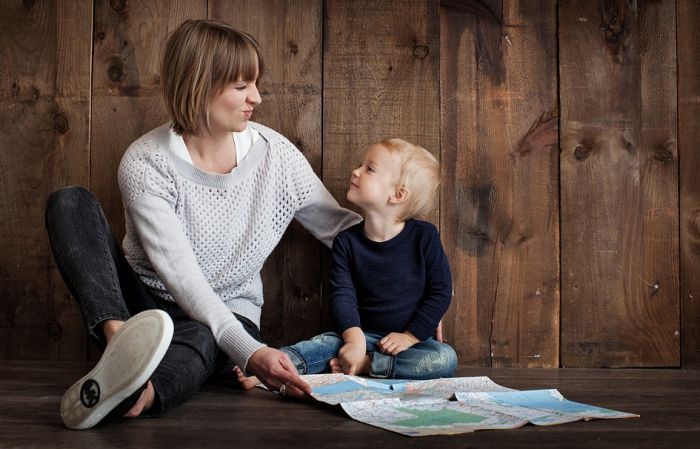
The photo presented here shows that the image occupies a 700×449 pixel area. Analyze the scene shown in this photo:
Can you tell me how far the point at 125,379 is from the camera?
1.01 m

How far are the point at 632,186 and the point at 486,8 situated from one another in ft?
1.88

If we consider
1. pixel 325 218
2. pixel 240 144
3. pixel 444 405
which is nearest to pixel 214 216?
pixel 240 144

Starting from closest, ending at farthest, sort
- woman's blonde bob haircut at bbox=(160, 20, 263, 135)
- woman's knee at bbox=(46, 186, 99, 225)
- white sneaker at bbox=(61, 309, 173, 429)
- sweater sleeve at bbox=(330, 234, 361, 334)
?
white sneaker at bbox=(61, 309, 173, 429), woman's knee at bbox=(46, 186, 99, 225), woman's blonde bob haircut at bbox=(160, 20, 263, 135), sweater sleeve at bbox=(330, 234, 361, 334)

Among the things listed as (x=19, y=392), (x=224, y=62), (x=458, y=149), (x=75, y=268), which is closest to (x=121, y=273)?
(x=75, y=268)

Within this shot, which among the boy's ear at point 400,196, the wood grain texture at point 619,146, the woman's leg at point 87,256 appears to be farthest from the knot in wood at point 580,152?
the woman's leg at point 87,256

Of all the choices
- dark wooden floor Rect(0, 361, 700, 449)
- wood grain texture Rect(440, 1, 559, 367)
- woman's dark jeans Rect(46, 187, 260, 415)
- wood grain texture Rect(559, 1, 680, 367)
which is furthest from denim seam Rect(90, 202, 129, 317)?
wood grain texture Rect(559, 1, 680, 367)

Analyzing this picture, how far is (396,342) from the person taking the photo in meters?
1.60

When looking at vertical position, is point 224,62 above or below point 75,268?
above

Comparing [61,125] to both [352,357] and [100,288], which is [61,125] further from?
[352,357]

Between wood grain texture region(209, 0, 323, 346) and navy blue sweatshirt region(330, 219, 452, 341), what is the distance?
0.50 ft

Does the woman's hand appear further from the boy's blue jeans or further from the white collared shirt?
the white collared shirt

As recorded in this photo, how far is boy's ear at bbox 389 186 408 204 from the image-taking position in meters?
1.68

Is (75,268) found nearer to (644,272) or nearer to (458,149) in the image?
(458,149)

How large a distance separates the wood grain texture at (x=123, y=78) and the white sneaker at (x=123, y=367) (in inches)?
32.6
